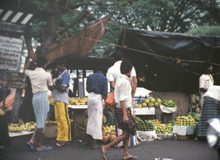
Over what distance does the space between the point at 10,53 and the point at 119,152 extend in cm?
394

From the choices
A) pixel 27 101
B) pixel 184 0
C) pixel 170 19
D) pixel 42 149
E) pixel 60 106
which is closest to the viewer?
pixel 42 149

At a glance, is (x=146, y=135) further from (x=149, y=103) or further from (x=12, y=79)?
(x=12, y=79)

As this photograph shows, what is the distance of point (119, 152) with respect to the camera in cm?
565

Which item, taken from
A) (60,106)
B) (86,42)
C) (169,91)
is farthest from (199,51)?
(60,106)

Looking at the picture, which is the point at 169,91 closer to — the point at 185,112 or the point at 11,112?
the point at 185,112

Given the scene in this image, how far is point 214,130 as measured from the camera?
2.27 m

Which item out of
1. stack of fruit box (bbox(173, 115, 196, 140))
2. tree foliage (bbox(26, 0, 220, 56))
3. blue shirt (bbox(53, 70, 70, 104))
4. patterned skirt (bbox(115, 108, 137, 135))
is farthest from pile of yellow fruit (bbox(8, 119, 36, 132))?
tree foliage (bbox(26, 0, 220, 56))

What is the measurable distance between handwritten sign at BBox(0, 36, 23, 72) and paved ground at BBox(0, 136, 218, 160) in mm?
2053

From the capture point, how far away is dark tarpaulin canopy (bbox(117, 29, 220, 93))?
7.10m

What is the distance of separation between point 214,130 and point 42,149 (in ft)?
15.1

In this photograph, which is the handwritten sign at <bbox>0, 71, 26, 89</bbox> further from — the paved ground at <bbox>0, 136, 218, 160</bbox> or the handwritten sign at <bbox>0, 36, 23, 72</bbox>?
the paved ground at <bbox>0, 136, 218, 160</bbox>

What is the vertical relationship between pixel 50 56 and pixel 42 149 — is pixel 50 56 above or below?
above

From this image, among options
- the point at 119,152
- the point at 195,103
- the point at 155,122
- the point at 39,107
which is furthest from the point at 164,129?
the point at 39,107

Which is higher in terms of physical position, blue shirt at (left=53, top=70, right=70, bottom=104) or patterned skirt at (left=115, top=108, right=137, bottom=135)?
blue shirt at (left=53, top=70, right=70, bottom=104)
